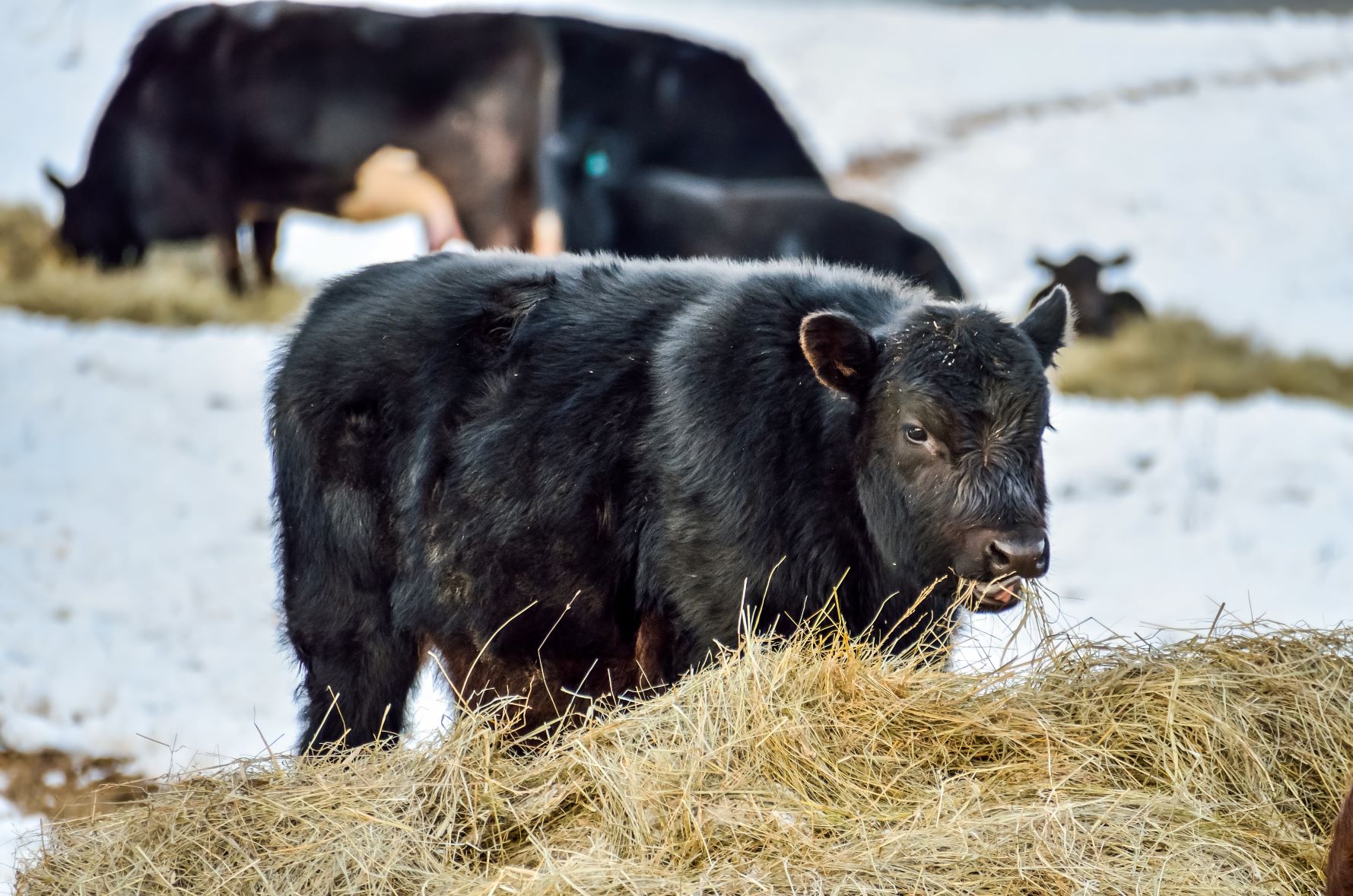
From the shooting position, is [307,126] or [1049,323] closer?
[1049,323]

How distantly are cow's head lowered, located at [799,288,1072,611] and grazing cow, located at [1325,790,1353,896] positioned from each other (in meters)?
0.99

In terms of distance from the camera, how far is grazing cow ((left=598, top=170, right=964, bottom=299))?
35.8 feet

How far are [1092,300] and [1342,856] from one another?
10203 millimetres

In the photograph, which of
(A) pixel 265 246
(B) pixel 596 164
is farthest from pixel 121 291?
(B) pixel 596 164

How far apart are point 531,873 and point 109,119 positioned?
36.1 ft

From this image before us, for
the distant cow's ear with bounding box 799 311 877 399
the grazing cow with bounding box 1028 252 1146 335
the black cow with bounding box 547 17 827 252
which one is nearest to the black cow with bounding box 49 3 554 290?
the black cow with bounding box 547 17 827 252

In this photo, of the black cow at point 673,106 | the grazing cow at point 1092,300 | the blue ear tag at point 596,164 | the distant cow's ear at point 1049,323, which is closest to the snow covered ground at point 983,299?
the grazing cow at point 1092,300

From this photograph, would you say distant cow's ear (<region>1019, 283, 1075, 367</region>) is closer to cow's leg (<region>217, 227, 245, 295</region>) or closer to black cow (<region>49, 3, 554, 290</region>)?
black cow (<region>49, 3, 554, 290</region>)

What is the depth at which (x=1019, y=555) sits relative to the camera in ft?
13.3

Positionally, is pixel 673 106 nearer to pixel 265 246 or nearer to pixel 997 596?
pixel 265 246

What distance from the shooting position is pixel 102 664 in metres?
6.64

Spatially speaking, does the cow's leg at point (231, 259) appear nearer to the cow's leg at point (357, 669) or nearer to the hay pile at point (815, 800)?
the cow's leg at point (357, 669)

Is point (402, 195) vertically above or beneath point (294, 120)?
beneath

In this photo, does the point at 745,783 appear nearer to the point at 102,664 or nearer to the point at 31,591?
the point at 102,664
